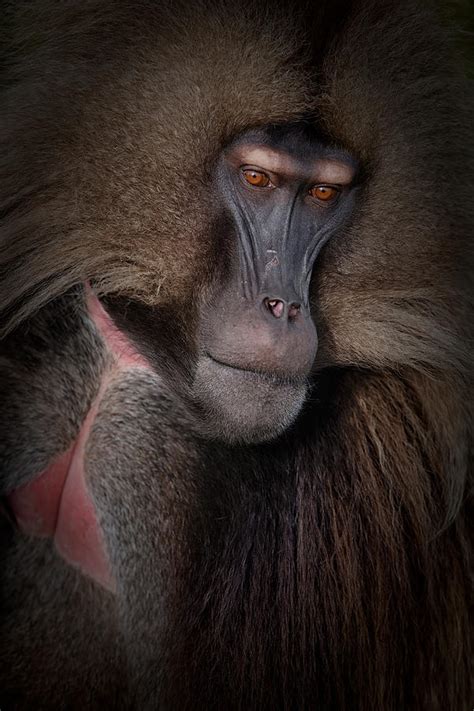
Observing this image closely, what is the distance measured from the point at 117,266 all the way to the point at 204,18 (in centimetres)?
71

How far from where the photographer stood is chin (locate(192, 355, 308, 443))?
8.79ft

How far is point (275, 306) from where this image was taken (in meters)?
2.66

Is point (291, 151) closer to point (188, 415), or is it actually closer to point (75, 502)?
point (188, 415)

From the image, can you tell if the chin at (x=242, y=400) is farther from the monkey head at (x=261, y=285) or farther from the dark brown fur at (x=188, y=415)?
the dark brown fur at (x=188, y=415)

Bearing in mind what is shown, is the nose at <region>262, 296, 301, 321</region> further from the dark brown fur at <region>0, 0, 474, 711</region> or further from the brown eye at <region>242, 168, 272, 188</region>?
the brown eye at <region>242, 168, 272, 188</region>

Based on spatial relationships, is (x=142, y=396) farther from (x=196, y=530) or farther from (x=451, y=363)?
(x=451, y=363)

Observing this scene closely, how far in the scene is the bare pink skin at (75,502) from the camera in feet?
9.91

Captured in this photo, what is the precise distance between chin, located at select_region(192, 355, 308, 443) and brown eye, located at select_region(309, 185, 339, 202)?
0.54 metres

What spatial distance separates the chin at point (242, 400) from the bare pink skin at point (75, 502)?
353 mm

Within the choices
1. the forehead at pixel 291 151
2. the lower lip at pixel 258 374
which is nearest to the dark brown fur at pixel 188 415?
the forehead at pixel 291 151

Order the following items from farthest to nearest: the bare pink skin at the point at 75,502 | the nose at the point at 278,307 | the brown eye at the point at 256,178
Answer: the bare pink skin at the point at 75,502
the brown eye at the point at 256,178
the nose at the point at 278,307

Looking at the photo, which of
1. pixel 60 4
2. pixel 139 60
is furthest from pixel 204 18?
pixel 60 4

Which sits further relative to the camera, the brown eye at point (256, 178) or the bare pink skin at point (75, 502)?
the bare pink skin at point (75, 502)

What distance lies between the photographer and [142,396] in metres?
3.00
